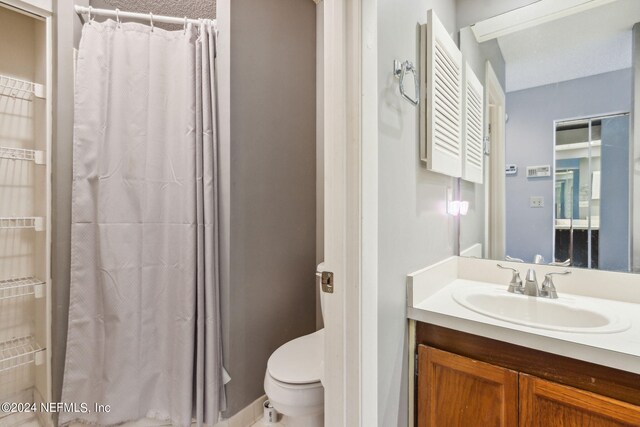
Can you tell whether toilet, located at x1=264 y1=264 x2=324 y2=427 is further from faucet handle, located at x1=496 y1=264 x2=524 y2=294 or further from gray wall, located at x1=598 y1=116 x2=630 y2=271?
gray wall, located at x1=598 y1=116 x2=630 y2=271

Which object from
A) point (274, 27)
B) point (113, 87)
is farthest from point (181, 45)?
point (274, 27)

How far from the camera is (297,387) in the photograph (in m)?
1.23

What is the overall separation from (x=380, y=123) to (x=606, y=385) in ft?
3.16

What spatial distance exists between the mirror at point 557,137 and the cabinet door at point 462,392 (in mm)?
680

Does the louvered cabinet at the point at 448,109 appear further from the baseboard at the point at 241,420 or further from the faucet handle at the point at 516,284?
the baseboard at the point at 241,420

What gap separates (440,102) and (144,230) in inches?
60.4

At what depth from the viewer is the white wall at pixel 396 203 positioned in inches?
37.3

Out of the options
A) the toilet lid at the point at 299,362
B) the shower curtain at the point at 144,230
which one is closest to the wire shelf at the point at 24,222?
the shower curtain at the point at 144,230

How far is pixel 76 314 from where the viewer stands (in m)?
1.42

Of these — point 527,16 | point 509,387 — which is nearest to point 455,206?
point 509,387

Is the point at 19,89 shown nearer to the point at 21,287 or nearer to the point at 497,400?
the point at 21,287

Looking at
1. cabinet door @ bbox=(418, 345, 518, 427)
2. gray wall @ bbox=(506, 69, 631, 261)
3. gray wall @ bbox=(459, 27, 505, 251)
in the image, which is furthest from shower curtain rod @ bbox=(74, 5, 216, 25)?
cabinet door @ bbox=(418, 345, 518, 427)

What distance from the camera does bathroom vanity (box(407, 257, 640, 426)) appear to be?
79cm

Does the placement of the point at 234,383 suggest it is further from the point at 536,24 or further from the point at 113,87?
the point at 536,24
